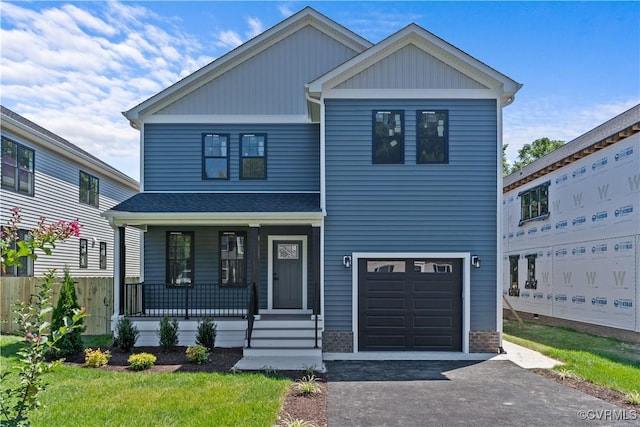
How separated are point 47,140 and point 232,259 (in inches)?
306

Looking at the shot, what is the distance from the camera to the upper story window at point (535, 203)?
690 inches

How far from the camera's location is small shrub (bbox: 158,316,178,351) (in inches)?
417

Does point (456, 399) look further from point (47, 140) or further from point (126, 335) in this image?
point (47, 140)

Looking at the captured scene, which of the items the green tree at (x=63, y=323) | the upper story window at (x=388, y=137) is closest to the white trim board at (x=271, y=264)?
the upper story window at (x=388, y=137)

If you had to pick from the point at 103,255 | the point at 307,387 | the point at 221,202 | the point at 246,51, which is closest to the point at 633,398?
the point at 307,387

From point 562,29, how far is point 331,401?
36.0 feet

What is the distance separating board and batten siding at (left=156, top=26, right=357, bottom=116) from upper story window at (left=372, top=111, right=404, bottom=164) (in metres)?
2.89

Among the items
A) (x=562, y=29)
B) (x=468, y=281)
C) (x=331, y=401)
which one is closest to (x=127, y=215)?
(x=331, y=401)

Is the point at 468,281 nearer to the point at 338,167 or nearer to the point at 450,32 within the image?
the point at 338,167

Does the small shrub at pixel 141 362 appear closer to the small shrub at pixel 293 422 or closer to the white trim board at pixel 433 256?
the small shrub at pixel 293 422

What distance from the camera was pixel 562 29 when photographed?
12.6 meters

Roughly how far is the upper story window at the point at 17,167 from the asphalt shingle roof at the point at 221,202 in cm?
475

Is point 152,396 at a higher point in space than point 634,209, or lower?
lower

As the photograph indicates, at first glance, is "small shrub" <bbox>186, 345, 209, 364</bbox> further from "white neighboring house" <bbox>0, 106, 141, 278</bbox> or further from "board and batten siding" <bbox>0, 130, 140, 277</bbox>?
"board and batten siding" <bbox>0, 130, 140, 277</bbox>
